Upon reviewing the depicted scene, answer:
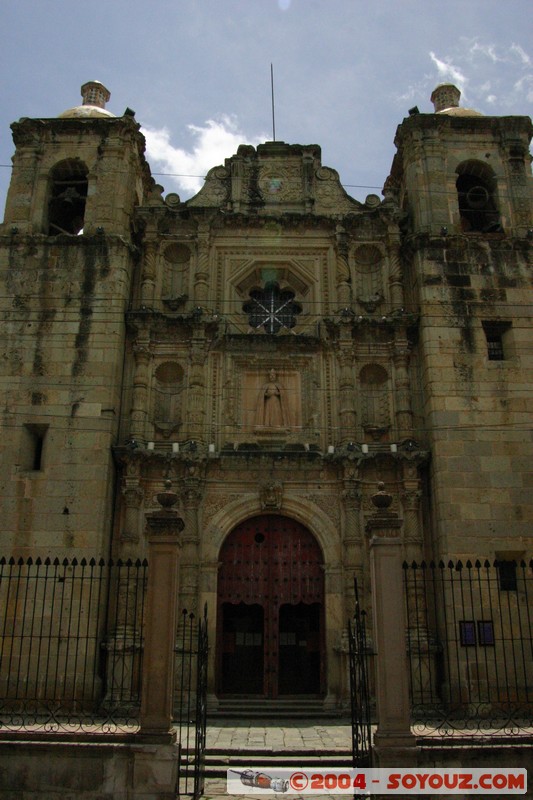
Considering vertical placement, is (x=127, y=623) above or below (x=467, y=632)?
above

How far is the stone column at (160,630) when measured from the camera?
8.92 meters

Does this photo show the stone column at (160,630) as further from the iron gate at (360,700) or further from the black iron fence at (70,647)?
the black iron fence at (70,647)

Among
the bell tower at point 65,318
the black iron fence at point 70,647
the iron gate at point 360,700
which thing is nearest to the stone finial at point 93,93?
the bell tower at point 65,318

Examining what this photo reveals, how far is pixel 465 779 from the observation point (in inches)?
341

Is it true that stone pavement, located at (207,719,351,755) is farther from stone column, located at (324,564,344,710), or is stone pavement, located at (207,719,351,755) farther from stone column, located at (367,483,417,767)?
stone column, located at (367,483,417,767)

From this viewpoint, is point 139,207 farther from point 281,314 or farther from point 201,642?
point 201,642

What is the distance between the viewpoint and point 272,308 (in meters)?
18.6

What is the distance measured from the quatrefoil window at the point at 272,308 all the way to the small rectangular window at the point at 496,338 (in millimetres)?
4512

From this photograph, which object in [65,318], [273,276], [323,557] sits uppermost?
[273,276]

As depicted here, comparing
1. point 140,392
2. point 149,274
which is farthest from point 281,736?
point 149,274

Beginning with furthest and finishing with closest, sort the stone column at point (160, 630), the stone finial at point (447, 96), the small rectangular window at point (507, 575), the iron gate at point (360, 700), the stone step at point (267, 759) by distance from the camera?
the stone finial at point (447, 96), the small rectangular window at point (507, 575), the stone step at point (267, 759), the stone column at point (160, 630), the iron gate at point (360, 700)

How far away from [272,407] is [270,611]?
4.47 m

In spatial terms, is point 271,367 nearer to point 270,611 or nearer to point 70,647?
point 270,611

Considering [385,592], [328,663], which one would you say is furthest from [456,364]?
[385,592]
